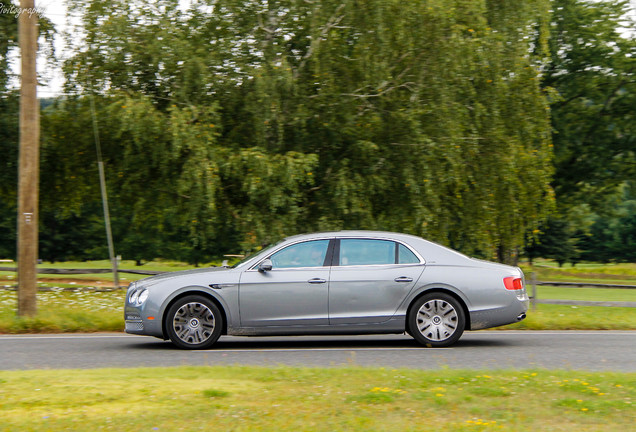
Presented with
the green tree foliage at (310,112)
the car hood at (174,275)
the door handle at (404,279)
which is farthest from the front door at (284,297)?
the green tree foliage at (310,112)

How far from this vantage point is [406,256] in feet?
Result: 35.9

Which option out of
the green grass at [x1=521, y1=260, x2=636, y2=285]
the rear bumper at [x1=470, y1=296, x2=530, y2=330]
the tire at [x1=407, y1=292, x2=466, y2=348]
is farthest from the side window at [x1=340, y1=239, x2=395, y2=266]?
the green grass at [x1=521, y1=260, x2=636, y2=285]

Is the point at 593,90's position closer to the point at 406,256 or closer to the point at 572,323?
the point at 572,323

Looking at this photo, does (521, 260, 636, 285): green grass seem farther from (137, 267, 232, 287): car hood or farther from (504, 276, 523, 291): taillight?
(137, 267, 232, 287): car hood

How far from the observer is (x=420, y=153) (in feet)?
63.5

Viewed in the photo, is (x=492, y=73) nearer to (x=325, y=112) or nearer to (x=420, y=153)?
(x=420, y=153)

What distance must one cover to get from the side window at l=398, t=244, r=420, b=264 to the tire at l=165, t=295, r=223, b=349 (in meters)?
2.58

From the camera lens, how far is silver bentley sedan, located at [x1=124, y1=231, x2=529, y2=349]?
414 inches

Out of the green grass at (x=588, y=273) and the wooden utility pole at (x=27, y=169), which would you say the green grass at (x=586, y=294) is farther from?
the wooden utility pole at (x=27, y=169)

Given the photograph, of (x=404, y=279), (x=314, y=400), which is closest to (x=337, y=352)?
(x=404, y=279)

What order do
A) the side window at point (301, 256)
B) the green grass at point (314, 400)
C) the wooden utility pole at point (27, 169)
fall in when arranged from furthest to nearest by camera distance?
1. the wooden utility pole at point (27, 169)
2. the side window at point (301, 256)
3. the green grass at point (314, 400)

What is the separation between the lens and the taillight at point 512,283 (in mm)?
10809

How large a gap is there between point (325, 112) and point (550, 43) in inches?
698

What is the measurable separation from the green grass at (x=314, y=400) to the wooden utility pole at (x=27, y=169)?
6.16 metres
